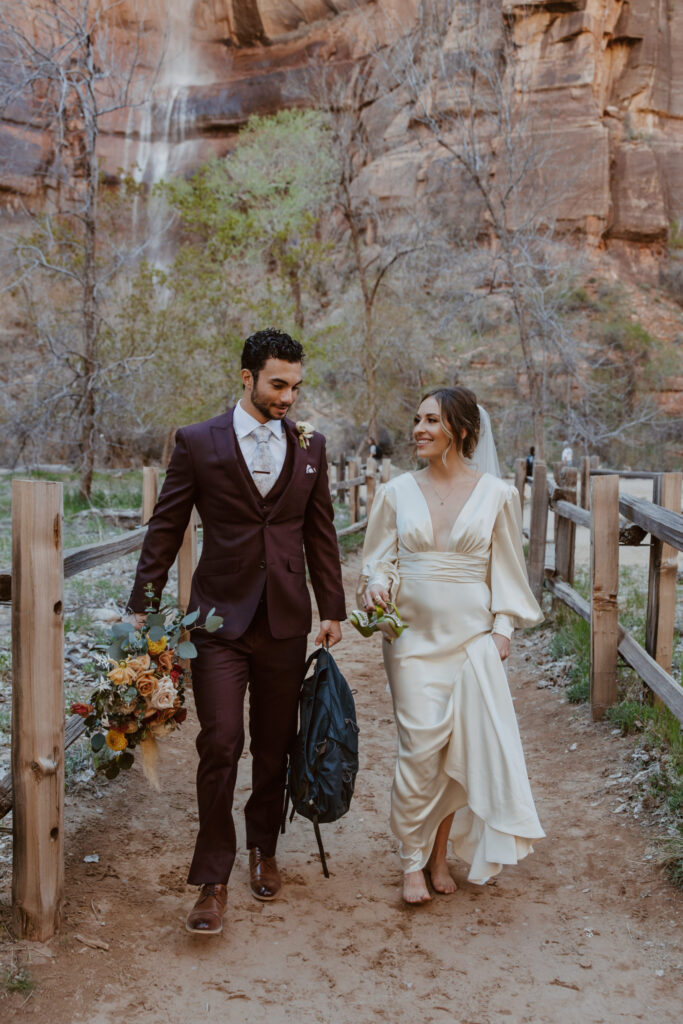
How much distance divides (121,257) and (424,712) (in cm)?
1334

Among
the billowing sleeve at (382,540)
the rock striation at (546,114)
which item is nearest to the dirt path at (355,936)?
the billowing sleeve at (382,540)

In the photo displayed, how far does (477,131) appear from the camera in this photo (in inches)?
1399

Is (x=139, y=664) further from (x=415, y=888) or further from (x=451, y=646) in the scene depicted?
(x=415, y=888)

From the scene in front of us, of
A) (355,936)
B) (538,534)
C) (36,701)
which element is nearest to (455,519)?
(355,936)

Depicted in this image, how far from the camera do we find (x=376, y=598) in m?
3.57

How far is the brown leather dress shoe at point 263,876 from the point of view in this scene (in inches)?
143

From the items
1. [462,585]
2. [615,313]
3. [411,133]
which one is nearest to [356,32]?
[411,133]

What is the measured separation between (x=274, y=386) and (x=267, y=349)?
0.48 feet

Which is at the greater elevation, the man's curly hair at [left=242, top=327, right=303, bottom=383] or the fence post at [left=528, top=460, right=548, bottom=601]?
the man's curly hair at [left=242, top=327, right=303, bottom=383]

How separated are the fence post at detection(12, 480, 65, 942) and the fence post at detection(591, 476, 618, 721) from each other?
11.6ft

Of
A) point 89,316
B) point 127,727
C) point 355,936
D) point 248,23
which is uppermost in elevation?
point 248,23

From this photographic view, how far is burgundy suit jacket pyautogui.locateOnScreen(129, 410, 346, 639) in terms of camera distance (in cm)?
340

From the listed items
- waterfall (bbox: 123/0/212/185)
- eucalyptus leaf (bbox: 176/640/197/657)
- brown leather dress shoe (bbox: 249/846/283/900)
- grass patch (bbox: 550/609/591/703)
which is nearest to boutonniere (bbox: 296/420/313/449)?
eucalyptus leaf (bbox: 176/640/197/657)

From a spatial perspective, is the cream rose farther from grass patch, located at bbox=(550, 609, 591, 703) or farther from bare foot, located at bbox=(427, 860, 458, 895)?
grass patch, located at bbox=(550, 609, 591, 703)
